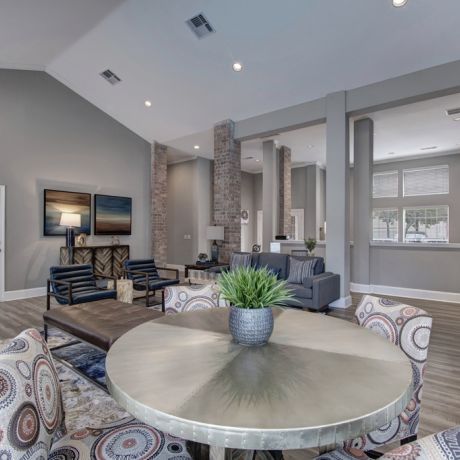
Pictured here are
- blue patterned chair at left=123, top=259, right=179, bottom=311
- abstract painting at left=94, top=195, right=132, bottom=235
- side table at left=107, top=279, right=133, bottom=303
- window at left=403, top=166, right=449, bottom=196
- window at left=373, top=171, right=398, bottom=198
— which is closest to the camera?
side table at left=107, top=279, right=133, bottom=303

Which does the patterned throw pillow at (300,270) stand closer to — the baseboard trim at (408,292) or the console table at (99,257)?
the baseboard trim at (408,292)

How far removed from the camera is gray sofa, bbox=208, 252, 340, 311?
4.60 metres

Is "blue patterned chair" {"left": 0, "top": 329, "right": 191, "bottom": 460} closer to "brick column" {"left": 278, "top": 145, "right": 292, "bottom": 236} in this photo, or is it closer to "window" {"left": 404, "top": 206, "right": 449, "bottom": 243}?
"brick column" {"left": 278, "top": 145, "right": 292, "bottom": 236}

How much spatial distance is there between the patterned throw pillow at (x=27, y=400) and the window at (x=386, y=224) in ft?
34.0

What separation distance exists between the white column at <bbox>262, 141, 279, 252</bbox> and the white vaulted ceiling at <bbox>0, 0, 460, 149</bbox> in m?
1.71

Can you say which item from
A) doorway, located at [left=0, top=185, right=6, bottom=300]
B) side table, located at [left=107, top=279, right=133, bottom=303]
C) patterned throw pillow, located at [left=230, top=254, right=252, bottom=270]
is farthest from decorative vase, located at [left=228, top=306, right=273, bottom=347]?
doorway, located at [left=0, top=185, right=6, bottom=300]

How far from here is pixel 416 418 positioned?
1.48 m

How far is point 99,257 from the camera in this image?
682cm

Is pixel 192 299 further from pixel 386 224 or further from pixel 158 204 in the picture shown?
pixel 386 224

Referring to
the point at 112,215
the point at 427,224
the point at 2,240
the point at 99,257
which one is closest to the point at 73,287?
the point at 2,240

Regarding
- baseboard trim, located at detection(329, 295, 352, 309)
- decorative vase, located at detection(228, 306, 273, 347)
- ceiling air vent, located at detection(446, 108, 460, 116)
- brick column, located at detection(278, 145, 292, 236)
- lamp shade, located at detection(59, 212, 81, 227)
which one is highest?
ceiling air vent, located at detection(446, 108, 460, 116)

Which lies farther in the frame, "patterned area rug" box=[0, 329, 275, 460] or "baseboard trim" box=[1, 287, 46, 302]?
"baseboard trim" box=[1, 287, 46, 302]

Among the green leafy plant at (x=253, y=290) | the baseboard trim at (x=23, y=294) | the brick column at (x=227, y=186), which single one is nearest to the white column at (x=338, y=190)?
the brick column at (x=227, y=186)

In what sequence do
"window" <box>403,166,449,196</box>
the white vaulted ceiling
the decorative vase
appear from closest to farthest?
the decorative vase → the white vaulted ceiling → "window" <box>403,166,449,196</box>
